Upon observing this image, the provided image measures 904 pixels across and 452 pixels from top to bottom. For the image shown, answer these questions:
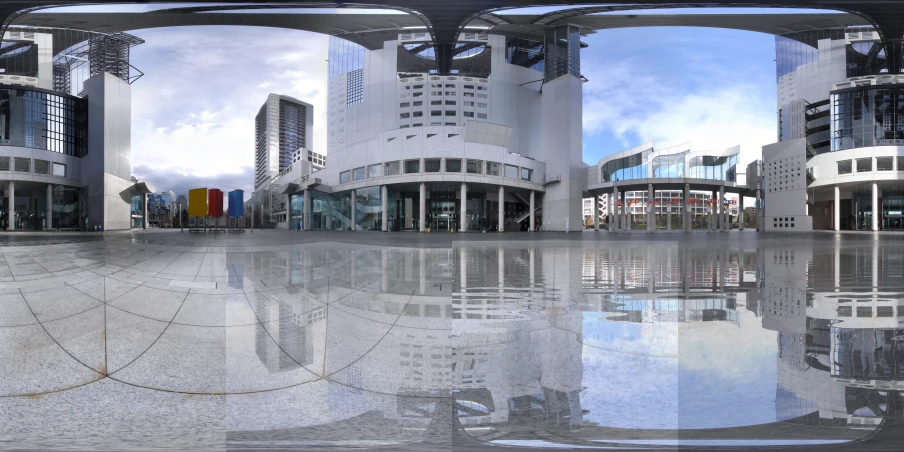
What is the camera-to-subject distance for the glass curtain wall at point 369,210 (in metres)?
35.5

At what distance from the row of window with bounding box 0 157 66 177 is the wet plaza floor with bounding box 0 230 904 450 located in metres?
0.63

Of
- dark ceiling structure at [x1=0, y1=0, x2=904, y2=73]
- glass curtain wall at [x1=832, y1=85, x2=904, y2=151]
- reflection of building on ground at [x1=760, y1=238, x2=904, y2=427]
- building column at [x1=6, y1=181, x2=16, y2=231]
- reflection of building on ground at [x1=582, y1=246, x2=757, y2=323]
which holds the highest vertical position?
glass curtain wall at [x1=832, y1=85, x2=904, y2=151]

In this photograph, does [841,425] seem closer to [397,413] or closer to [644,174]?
[397,413]

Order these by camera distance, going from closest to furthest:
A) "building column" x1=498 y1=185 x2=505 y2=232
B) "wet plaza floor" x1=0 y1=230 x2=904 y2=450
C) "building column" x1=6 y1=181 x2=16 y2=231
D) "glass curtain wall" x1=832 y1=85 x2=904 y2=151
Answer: "wet plaza floor" x1=0 y1=230 x2=904 y2=450 < "building column" x1=6 y1=181 x2=16 y2=231 < "glass curtain wall" x1=832 y1=85 x2=904 y2=151 < "building column" x1=498 y1=185 x2=505 y2=232

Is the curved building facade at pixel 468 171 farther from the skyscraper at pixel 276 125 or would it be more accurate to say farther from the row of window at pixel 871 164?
the skyscraper at pixel 276 125

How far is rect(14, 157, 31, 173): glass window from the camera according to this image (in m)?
Result: 3.26

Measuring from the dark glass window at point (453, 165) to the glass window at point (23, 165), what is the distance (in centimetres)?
3212

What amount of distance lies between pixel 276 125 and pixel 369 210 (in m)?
32.3

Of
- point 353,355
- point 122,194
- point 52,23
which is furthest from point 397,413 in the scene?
point 52,23

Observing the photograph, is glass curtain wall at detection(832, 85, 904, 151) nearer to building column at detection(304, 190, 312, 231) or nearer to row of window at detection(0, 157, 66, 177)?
row of window at detection(0, 157, 66, 177)

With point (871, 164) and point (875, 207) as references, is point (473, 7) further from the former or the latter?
point (875, 207)

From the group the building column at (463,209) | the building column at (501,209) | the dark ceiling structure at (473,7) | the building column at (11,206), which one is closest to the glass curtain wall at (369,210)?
the building column at (463,209)

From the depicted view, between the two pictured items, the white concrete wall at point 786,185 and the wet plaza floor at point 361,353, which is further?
the white concrete wall at point 786,185

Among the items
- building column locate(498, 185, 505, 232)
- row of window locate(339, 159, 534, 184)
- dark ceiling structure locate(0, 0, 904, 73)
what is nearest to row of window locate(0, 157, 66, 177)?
dark ceiling structure locate(0, 0, 904, 73)
